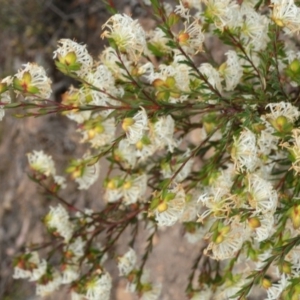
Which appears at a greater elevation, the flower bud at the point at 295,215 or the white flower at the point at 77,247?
the white flower at the point at 77,247

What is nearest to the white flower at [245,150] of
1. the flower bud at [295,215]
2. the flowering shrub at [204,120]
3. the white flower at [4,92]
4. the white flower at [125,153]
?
the flowering shrub at [204,120]

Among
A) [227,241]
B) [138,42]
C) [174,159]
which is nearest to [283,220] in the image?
[227,241]

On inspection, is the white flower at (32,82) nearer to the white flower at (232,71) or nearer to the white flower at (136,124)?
the white flower at (136,124)

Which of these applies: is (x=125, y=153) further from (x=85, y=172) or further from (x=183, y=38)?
(x=183, y=38)

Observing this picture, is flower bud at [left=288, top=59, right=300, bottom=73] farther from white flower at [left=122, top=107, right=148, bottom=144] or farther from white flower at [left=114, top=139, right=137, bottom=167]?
white flower at [left=114, top=139, right=137, bottom=167]

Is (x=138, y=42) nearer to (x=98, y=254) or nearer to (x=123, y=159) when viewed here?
(x=123, y=159)

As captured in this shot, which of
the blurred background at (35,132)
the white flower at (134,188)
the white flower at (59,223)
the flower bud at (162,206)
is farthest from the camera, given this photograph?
the blurred background at (35,132)

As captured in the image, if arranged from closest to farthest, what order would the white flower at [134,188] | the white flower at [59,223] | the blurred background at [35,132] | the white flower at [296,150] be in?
the white flower at [296,150] → the white flower at [134,188] → the white flower at [59,223] → the blurred background at [35,132]
